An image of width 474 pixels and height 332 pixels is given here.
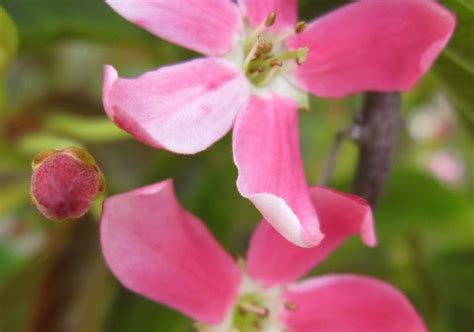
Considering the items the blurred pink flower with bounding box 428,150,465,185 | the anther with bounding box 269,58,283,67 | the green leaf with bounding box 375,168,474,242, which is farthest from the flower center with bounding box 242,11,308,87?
the blurred pink flower with bounding box 428,150,465,185

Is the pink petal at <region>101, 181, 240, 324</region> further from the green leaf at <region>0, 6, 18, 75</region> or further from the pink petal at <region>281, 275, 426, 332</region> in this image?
the green leaf at <region>0, 6, 18, 75</region>

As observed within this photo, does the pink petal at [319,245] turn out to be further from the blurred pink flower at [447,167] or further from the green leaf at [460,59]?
the blurred pink flower at [447,167]

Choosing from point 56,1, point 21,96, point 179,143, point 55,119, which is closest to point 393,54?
point 179,143

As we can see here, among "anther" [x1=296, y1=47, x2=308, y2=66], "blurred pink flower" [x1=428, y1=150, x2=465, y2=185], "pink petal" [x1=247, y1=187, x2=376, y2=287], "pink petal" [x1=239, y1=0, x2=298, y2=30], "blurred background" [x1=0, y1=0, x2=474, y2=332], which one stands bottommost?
"blurred pink flower" [x1=428, y1=150, x2=465, y2=185]

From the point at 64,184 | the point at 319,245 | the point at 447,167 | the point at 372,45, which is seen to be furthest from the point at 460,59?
the point at 447,167

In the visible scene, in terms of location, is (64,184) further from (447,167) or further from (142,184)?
(447,167)

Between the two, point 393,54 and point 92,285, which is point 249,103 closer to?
point 393,54
